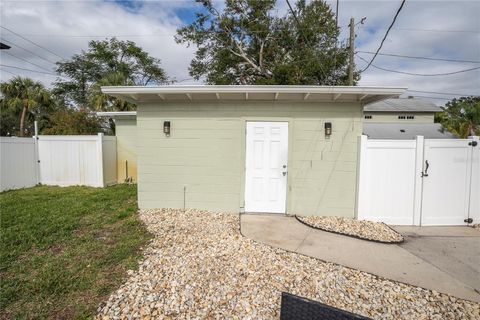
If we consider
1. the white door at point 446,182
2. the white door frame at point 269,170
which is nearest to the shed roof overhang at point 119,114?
the white door frame at point 269,170

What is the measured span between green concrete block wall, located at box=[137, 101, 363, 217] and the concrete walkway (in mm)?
893

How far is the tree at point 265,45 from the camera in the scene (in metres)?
14.3

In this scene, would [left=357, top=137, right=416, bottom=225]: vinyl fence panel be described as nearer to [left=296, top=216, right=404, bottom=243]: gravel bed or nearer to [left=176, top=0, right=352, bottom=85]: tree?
[left=296, top=216, right=404, bottom=243]: gravel bed

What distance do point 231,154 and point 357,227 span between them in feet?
9.46

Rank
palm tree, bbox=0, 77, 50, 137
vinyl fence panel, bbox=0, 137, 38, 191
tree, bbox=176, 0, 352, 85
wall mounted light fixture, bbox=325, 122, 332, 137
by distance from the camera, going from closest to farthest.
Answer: wall mounted light fixture, bbox=325, 122, 332, 137 < vinyl fence panel, bbox=0, 137, 38, 191 < tree, bbox=176, 0, 352, 85 < palm tree, bbox=0, 77, 50, 137

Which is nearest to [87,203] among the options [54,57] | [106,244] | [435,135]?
[106,244]

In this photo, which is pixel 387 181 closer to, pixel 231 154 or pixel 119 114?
pixel 231 154

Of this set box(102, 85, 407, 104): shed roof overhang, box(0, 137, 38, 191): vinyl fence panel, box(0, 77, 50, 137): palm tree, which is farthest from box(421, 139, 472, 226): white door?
box(0, 77, 50, 137): palm tree

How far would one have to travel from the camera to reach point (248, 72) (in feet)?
54.3

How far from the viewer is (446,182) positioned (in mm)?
4855

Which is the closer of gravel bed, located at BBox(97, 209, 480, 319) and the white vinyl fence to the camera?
gravel bed, located at BBox(97, 209, 480, 319)

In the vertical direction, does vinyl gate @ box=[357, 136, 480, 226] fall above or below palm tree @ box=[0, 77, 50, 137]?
below

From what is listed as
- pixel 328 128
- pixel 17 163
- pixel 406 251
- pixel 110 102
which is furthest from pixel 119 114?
pixel 406 251

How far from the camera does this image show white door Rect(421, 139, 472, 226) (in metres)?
4.81
